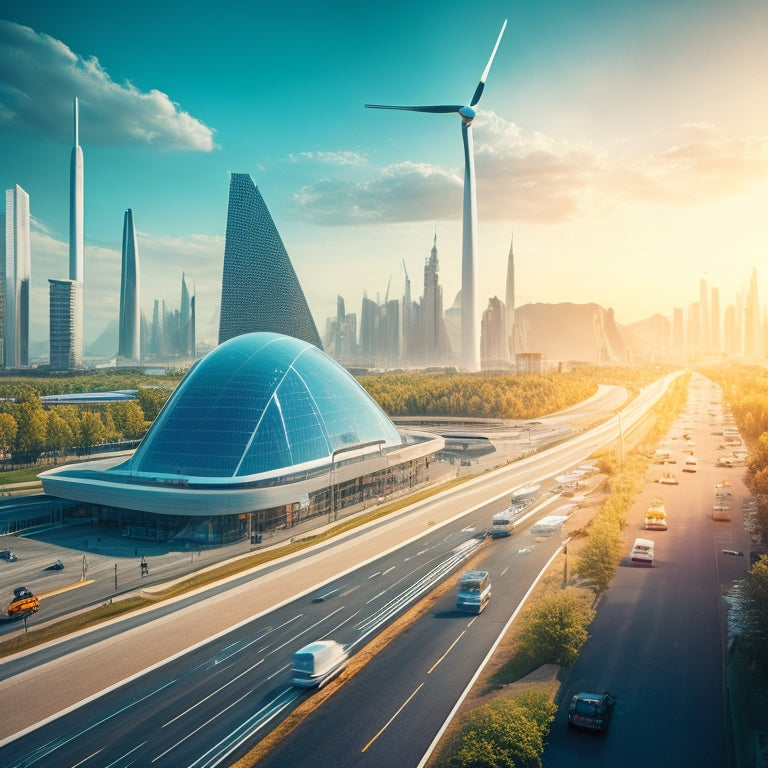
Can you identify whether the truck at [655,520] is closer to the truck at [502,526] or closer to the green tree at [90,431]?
the truck at [502,526]

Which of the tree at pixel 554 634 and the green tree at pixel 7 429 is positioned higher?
the green tree at pixel 7 429

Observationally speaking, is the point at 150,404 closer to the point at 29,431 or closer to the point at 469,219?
the point at 29,431

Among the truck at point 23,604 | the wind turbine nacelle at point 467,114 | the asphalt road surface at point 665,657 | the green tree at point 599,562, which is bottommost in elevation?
the truck at point 23,604

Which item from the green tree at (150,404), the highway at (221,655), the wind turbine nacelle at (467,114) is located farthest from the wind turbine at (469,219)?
the highway at (221,655)

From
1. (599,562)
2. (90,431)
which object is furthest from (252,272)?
(599,562)

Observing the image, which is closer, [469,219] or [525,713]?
[525,713]

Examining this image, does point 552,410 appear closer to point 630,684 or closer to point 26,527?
point 26,527

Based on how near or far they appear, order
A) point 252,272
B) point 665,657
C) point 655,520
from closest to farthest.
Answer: point 665,657 → point 655,520 → point 252,272
